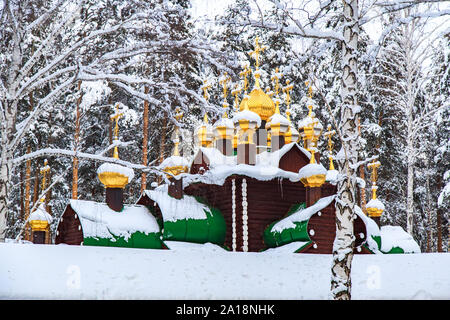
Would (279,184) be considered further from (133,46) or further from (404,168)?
(404,168)

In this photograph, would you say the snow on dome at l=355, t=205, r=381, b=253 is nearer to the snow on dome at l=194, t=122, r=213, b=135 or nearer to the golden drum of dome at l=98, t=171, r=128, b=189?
the snow on dome at l=194, t=122, r=213, b=135

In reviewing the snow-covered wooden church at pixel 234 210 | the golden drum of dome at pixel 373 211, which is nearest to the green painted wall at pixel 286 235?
the snow-covered wooden church at pixel 234 210

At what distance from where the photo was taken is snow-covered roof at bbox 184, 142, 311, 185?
14188mm

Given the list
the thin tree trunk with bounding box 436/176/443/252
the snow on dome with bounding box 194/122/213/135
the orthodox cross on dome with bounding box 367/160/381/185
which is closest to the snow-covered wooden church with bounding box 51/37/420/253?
the orthodox cross on dome with bounding box 367/160/381/185

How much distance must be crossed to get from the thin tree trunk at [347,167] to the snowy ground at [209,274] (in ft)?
16.7

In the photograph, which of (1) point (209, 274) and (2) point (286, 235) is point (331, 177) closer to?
(2) point (286, 235)

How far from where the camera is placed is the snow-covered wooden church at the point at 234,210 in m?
13.5

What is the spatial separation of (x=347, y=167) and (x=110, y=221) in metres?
7.94

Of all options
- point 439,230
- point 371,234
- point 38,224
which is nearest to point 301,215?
point 371,234

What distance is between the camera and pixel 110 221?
531 inches

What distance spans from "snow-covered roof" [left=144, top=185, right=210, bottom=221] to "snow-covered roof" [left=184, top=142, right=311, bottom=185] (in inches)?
37.7

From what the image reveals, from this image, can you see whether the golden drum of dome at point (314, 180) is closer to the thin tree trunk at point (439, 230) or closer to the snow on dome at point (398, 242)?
the snow on dome at point (398, 242)

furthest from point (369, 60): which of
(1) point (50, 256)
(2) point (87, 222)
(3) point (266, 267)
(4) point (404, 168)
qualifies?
(4) point (404, 168)

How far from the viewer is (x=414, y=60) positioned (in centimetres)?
1705
